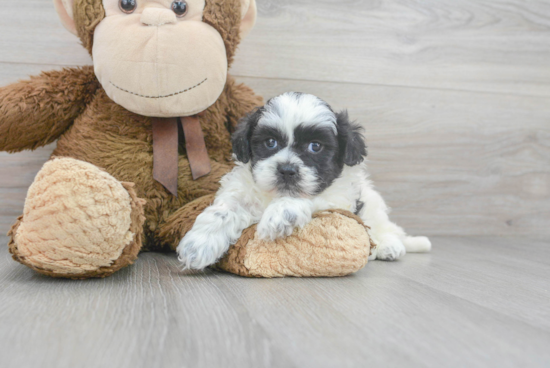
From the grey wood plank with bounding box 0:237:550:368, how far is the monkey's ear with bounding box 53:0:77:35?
0.81 meters

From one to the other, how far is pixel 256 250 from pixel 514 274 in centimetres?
91

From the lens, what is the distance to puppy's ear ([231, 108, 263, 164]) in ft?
4.82

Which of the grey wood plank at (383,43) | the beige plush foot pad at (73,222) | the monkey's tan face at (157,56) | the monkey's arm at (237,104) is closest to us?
the beige plush foot pad at (73,222)

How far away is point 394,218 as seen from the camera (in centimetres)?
227

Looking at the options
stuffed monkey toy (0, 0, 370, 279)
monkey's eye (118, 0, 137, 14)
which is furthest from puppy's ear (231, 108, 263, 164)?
monkey's eye (118, 0, 137, 14)

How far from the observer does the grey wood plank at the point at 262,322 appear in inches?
28.8

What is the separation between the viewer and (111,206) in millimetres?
1105

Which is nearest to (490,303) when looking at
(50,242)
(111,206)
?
(111,206)

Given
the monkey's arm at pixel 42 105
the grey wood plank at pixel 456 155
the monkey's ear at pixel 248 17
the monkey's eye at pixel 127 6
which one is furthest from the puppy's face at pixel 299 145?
the grey wood plank at pixel 456 155

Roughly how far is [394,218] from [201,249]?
51.7 inches

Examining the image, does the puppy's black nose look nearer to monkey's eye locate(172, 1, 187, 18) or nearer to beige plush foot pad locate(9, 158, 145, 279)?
beige plush foot pad locate(9, 158, 145, 279)

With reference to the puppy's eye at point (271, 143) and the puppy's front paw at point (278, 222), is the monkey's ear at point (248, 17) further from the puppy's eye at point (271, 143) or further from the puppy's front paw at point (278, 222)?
the puppy's front paw at point (278, 222)

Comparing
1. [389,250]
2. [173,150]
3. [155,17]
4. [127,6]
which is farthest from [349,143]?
[127,6]

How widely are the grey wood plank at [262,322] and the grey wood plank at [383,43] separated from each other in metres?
1.06
